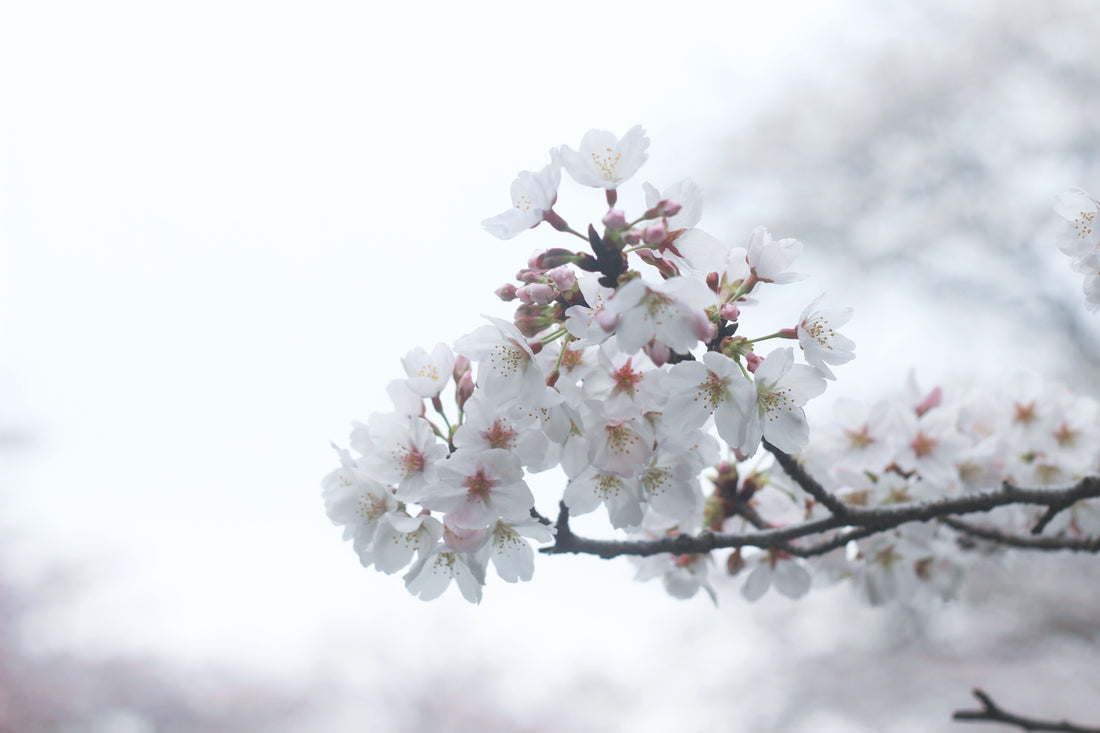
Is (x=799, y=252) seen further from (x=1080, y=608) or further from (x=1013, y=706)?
(x=1080, y=608)

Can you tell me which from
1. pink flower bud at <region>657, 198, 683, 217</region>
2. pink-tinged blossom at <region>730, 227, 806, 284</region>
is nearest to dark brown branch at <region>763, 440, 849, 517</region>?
pink-tinged blossom at <region>730, 227, 806, 284</region>

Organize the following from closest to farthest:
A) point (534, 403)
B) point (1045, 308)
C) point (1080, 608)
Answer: point (534, 403) < point (1045, 308) < point (1080, 608)

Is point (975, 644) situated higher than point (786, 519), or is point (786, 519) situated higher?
point (975, 644)

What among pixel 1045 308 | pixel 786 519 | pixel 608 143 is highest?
pixel 1045 308

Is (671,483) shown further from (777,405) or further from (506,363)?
(506,363)

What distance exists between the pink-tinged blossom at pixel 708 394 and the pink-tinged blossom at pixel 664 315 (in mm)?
51

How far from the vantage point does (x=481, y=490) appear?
0.87 meters

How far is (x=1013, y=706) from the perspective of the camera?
5.11 meters

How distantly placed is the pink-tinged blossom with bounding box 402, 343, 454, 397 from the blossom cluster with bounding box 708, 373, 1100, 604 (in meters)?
0.61

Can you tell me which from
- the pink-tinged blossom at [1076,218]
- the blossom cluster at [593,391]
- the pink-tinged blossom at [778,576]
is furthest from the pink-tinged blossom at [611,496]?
the pink-tinged blossom at [1076,218]

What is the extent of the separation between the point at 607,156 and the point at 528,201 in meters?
0.11

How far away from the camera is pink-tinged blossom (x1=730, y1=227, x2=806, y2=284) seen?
Result: 87 centimetres

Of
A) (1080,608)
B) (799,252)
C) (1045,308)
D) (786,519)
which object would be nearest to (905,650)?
(1080,608)

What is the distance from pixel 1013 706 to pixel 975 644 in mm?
548
